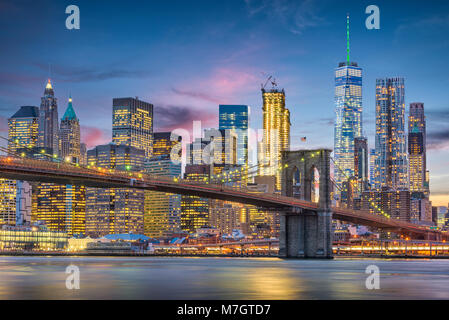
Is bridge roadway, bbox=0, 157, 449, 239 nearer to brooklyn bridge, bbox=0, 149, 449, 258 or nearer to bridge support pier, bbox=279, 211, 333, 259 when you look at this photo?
brooklyn bridge, bbox=0, 149, 449, 258

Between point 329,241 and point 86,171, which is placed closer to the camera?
point 86,171

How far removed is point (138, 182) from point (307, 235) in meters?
23.9

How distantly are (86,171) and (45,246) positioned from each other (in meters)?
110

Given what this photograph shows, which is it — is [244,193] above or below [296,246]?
above

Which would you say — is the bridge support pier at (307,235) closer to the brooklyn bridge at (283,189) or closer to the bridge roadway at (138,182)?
the brooklyn bridge at (283,189)

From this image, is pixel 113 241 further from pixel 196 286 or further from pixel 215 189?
pixel 196 286

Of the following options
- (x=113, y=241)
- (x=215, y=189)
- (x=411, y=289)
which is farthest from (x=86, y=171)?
(x=113, y=241)

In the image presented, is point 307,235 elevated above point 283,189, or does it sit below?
below

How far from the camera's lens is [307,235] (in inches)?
3388

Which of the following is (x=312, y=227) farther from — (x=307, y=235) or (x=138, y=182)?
(x=138, y=182)

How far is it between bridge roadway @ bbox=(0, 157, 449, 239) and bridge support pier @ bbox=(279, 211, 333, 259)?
1360 mm

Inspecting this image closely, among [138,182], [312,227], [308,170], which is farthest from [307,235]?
[138,182]
